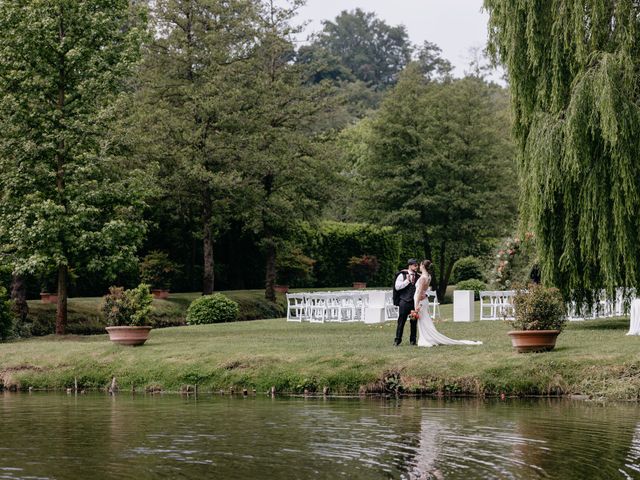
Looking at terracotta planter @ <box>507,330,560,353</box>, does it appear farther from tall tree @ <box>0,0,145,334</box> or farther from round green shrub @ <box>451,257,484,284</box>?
round green shrub @ <box>451,257,484,284</box>

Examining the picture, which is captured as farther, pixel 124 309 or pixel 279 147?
pixel 279 147

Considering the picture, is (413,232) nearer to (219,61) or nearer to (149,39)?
(219,61)

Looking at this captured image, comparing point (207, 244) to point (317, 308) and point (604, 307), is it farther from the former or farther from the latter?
point (604, 307)

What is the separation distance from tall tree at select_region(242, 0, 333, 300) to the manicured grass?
565 inches

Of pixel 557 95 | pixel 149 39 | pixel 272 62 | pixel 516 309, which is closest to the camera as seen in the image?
pixel 516 309

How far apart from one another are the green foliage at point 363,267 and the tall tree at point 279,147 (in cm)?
850

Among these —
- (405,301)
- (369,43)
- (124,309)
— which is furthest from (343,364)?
(369,43)

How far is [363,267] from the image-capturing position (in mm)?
49125

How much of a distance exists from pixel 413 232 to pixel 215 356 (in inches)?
900

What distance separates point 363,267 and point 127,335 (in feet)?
94.3

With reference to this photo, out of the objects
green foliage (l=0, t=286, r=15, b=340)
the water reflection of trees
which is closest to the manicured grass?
the water reflection of trees

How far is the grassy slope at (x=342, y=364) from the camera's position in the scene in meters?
16.2

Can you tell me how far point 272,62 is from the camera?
40438 millimetres

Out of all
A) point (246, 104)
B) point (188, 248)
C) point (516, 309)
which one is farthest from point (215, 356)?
point (188, 248)
